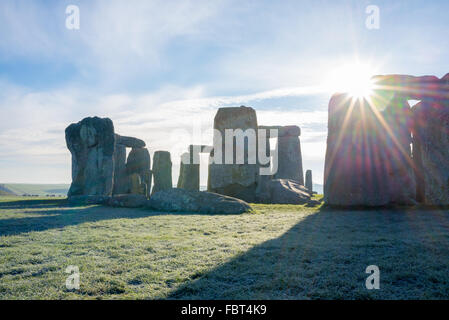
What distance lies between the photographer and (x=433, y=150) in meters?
8.25

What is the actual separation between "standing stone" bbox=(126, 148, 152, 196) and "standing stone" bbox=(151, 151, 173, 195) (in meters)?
0.45

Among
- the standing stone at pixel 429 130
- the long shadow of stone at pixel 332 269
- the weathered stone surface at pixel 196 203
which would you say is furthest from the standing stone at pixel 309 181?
the long shadow of stone at pixel 332 269

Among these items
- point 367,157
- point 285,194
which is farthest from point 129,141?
point 367,157

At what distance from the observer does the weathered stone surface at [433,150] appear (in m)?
8.02

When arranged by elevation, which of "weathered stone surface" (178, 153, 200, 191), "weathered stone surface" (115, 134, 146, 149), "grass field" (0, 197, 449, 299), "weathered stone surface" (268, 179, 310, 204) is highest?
"weathered stone surface" (115, 134, 146, 149)

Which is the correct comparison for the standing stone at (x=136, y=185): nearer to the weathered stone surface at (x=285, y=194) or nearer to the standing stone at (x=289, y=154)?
the standing stone at (x=289, y=154)

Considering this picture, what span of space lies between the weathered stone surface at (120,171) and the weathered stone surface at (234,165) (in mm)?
7710

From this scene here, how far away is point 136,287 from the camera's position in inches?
94.8

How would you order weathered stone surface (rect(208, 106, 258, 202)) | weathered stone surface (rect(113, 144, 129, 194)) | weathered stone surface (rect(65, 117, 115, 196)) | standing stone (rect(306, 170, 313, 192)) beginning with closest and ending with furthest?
weathered stone surface (rect(208, 106, 258, 202)) → weathered stone surface (rect(65, 117, 115, 196)) → weathered stone surface (rect(113, 144, 129, 194)) → standing stone (rect(306, 170, 313, 192))

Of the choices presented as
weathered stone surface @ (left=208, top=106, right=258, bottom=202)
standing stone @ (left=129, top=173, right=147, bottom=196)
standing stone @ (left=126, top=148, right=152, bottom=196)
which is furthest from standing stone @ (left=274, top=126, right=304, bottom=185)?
standing stone @ (left=129, top=173, right=147, bottom=196)

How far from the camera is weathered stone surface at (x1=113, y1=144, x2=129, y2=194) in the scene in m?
18.7

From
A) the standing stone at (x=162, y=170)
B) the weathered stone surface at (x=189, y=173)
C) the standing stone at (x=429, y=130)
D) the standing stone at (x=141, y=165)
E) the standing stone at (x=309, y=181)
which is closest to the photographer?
the standing stone at (x=429, y=130)

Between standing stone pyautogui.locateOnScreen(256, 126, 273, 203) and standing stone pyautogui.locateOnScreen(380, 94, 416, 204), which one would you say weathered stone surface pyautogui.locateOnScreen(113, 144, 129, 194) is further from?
standing stone pyautogui.locateOnScreen(380, 94, 416, 204)

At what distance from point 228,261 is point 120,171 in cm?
1726
